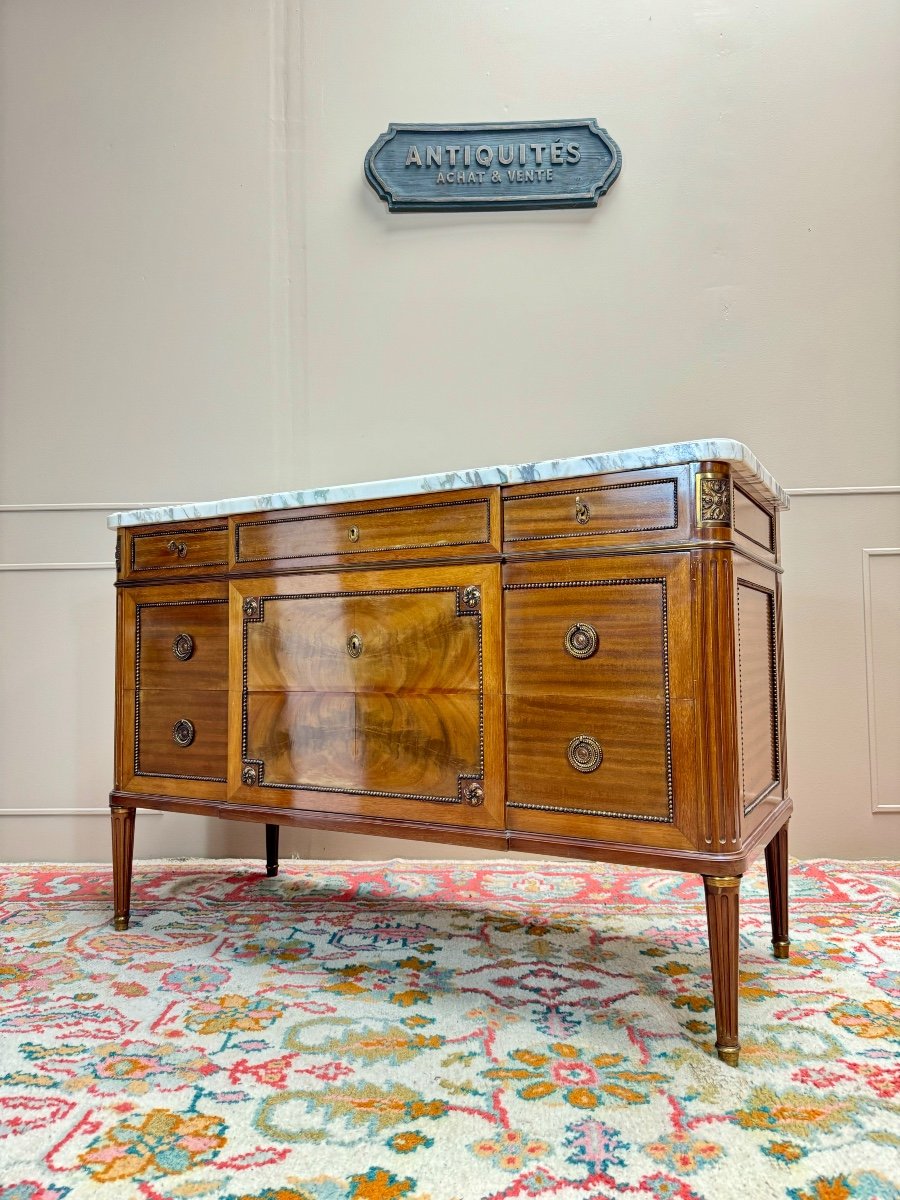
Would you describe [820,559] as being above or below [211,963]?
above

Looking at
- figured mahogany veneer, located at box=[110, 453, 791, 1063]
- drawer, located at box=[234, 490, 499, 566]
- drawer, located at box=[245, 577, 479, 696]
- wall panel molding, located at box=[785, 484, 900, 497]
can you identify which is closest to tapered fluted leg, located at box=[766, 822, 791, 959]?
figured mahogany veneer, located at box=[110, 453, 791, 1063]

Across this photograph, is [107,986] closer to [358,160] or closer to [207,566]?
[207,566]

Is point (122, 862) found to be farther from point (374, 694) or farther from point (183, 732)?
point (374, 694)

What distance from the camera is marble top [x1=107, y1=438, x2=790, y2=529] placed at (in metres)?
1.47

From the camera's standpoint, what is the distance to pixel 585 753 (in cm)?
158

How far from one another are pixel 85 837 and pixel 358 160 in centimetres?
258

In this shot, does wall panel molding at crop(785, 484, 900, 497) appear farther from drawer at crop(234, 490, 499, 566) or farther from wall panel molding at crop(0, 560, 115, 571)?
wall panel molding at crop(0, 560, 115, 571)

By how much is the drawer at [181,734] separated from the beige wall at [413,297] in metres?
0.80

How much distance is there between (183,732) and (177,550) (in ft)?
1.57

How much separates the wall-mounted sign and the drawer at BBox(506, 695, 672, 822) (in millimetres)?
1966

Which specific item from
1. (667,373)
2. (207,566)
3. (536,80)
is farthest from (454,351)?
(207,566)

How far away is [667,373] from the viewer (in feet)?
9.16

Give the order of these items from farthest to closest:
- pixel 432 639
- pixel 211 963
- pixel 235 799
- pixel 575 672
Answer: pixel 235 799
pixel 211 963
pixel 432 639
pixel 575 672

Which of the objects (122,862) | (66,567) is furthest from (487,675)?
(66,567)
